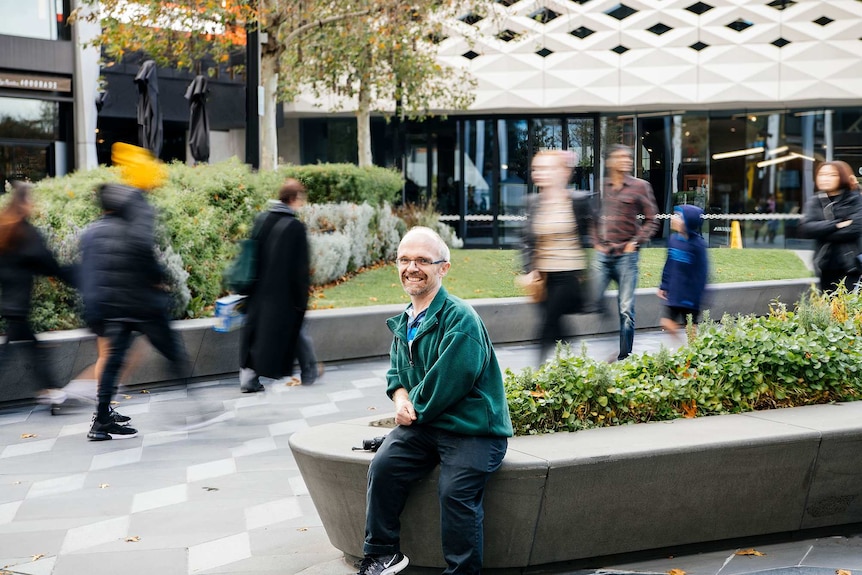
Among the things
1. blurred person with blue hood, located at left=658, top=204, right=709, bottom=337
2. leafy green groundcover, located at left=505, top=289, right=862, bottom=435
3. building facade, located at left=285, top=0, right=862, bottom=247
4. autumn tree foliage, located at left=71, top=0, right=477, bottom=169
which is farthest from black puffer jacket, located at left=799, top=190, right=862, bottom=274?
building facade, located at left=285, top=0, right=862, bottom=247

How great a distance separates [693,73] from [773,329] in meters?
22.5

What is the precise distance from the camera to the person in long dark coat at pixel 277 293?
829 centimetres

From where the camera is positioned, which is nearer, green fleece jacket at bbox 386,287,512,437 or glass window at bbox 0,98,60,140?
green fleece jacket at bbox 386,287,512,437

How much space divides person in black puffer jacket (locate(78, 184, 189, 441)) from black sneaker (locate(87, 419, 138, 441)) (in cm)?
2

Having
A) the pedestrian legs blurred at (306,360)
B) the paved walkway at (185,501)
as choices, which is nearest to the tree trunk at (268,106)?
the pedestrian legs blurred at (306,360)

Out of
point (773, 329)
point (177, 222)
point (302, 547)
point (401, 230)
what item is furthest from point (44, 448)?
point (401, 230)

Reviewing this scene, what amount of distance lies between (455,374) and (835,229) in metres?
6.19

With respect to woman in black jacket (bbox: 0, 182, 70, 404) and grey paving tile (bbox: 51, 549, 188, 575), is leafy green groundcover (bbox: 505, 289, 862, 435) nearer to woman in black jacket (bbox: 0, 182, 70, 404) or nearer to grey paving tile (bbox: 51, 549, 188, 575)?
grey paving tile (bbox: 51, 549, 188, 575)

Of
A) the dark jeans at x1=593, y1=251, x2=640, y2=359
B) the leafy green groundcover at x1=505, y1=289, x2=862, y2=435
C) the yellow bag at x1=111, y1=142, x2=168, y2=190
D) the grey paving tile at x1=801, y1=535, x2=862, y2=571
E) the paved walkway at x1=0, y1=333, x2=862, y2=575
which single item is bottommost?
the paved walkway at x1=0, y1=333, x2=862, y2=575

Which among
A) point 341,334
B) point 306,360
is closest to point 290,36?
point 341,334

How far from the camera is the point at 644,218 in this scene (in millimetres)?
9609

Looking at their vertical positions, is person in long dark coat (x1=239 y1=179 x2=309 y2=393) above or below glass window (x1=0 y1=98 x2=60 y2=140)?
below

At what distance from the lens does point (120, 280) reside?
24.2 feet

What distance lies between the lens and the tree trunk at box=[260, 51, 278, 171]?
17219 millimetres
